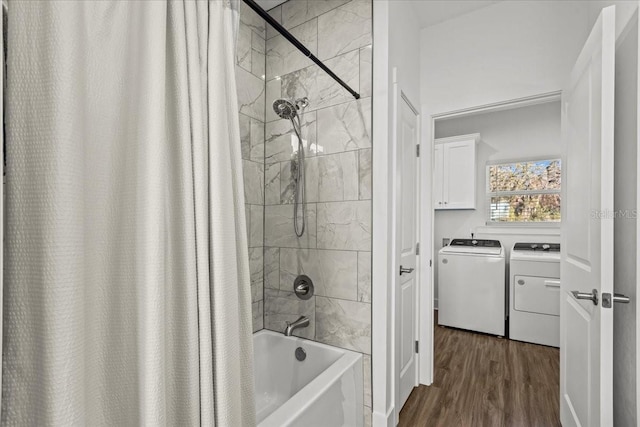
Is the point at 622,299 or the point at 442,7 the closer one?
the point at 622,299

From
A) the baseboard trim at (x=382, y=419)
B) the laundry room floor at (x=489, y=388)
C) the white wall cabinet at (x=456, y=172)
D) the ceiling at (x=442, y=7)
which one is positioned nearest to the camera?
the baseboard trim at (x=382, y=419)

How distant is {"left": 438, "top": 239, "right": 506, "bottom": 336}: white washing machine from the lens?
3291mm

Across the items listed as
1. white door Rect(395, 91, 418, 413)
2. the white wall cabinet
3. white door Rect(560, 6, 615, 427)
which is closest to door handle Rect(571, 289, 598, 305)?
white door Rect(560, 6, 615, 427)

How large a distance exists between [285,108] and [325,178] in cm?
49

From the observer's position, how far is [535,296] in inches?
122

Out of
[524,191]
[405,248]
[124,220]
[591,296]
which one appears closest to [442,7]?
[405,248]

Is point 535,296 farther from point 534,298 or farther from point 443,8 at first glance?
point 443,8

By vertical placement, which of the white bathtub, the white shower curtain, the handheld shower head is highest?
the handheld shower head

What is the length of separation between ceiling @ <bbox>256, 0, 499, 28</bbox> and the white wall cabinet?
170 cm

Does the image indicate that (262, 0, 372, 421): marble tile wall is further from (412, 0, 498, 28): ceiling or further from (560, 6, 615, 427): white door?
(560, 6, 615, 427): white door

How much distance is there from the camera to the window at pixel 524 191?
3.65 meters

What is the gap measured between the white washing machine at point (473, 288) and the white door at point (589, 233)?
1530mm

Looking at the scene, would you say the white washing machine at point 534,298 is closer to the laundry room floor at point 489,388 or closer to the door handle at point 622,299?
the laundry room floor at point 489,388

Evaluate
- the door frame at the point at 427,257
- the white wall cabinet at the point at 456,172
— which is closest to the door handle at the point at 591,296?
the door frame at the point at 427,257
